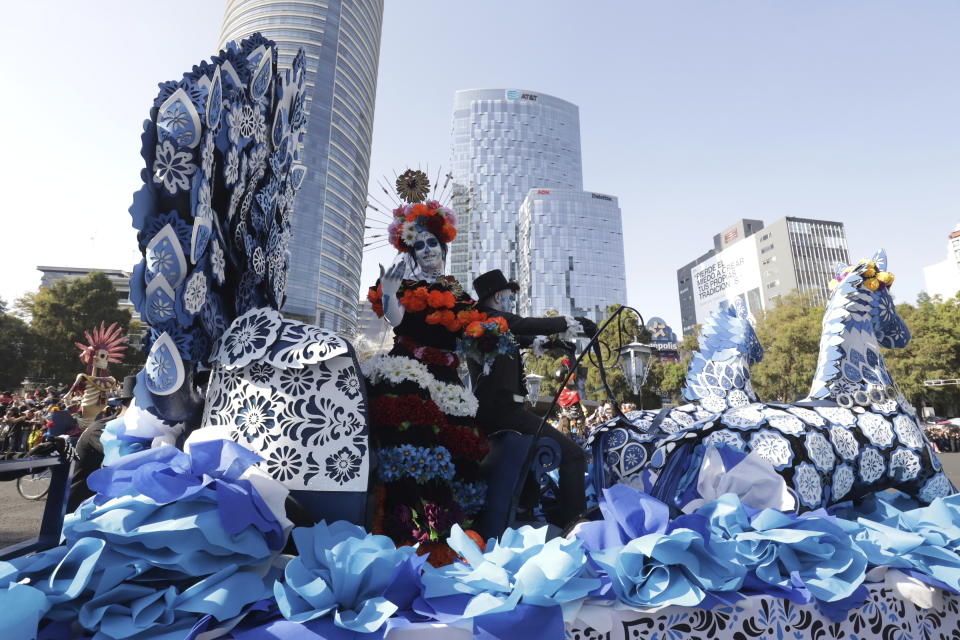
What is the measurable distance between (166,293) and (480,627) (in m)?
1.61

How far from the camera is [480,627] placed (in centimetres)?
132

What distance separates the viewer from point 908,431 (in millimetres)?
3334

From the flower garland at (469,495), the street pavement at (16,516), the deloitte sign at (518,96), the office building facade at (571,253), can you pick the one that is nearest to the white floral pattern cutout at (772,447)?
the flower garland at (469,495)

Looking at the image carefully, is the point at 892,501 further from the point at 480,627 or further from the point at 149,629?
the point at 149,629

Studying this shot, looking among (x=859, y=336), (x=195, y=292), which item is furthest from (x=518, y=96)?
(x=195, y=292)

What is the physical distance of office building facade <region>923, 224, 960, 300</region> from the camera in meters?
51.6

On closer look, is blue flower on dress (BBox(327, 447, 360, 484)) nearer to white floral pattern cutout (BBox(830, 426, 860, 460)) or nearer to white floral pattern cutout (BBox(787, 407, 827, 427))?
white floral pattern cutout (BBox(787, 407, 827, 427))

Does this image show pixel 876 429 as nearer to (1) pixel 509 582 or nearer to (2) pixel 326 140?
(1) pixel 509 582

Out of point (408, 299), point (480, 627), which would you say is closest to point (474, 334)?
point (408, 299)

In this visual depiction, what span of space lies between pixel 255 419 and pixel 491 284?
5.64ft

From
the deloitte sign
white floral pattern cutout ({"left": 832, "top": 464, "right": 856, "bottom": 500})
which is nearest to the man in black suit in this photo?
white floral pattern cutout ({"left": 832, "top": 464, "right": 856, "bottom": 500})

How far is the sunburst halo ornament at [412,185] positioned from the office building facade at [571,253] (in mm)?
72892

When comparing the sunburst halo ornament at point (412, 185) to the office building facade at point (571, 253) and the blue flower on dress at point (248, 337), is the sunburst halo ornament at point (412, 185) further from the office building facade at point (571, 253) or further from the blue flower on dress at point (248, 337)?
the office building facade at point (571, 253)

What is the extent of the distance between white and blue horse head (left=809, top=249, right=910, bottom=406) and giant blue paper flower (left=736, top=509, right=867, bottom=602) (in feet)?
7.36
